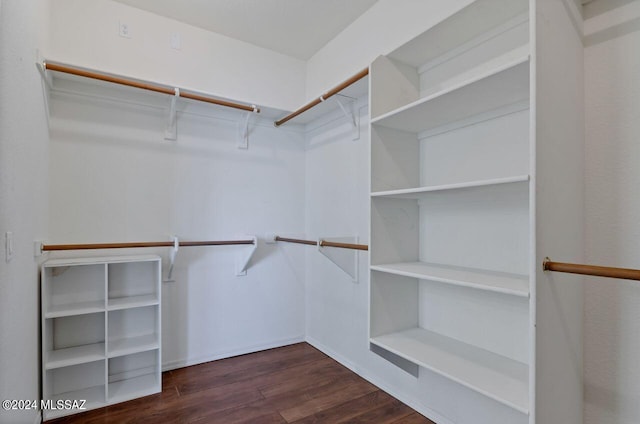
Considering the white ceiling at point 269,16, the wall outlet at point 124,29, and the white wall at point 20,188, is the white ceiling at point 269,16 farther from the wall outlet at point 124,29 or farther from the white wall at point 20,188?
the white wall at point 20,188

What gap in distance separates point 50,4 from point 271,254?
2266 millimetres

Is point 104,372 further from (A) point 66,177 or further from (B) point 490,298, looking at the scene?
(B) point 490,298

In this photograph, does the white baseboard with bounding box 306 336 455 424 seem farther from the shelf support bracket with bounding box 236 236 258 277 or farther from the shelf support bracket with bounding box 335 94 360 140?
the shelf support bracket with bounding box 335 94 360 140

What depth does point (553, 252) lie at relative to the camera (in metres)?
1.07

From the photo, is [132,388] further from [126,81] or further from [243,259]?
[126,81]

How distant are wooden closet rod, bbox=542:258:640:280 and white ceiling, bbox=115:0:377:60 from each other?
2.01 m

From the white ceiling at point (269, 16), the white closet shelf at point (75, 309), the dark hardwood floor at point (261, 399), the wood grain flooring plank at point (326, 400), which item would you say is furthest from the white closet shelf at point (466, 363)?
the white ceiling at point (269, 16)

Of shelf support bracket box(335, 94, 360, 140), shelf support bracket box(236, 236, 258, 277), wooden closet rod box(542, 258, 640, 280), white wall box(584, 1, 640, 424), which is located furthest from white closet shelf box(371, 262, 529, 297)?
shelf support bracket box(236, 236, 258, 277)

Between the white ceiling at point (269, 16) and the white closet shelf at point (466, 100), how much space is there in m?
1.09

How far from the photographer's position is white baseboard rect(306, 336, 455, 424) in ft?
5.95

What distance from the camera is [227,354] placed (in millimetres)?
2668

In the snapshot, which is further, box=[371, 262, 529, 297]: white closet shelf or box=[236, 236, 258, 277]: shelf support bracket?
box=[236, 236, 258, 277]: shelf support bracket

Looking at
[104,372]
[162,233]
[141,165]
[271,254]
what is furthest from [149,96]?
[104,372]

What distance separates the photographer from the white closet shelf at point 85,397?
6.15 feet
